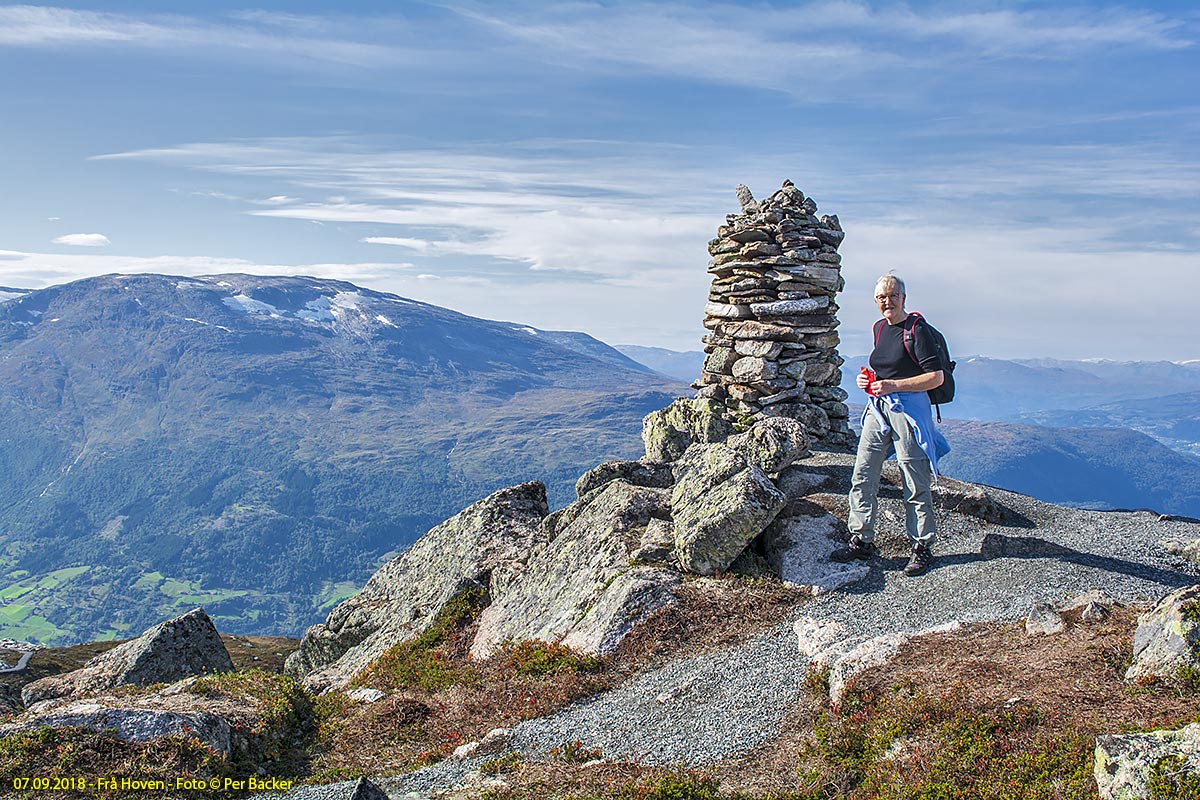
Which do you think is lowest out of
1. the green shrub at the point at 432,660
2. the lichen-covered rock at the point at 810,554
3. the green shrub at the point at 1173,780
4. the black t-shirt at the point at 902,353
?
the green shrub at the point at 432,660

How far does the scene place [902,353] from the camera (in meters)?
16.3

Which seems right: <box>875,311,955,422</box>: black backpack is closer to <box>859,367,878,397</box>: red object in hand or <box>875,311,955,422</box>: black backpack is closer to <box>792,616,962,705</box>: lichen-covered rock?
<box>859,367,878,397</box>: red object in hand

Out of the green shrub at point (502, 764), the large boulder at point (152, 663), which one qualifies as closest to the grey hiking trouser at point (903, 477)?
the green shrub at point (502, 764)

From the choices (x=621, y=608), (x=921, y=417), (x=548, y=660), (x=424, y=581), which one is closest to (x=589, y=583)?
(x=621, y=608)

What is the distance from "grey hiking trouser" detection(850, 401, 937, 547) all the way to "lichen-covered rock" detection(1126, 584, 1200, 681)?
5581 millimetres

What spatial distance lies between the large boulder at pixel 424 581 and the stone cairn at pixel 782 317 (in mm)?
8918

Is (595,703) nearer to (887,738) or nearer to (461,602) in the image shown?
(887,738)

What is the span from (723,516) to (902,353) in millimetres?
5403

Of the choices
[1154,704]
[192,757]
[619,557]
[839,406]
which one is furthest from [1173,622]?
[839,406]

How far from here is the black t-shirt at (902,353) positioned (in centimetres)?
1614

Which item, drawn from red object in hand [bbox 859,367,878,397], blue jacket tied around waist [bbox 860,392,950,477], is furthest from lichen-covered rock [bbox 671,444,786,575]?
red object in hand [bbox 859,367,878,397]

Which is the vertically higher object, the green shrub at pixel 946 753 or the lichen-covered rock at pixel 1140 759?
the lichen-covered rock at pixel 1140 759

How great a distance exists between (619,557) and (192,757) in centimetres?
1016

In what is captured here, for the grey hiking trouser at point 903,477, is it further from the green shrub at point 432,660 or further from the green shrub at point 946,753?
the green shrub at point 432,660
